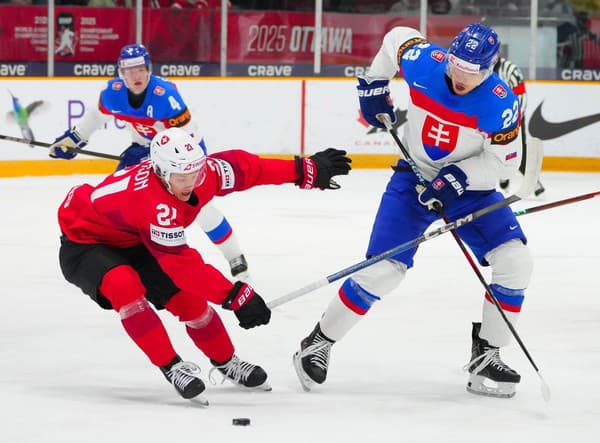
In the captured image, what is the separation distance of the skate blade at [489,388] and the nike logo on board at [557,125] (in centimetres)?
649

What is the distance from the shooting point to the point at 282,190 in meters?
9.02

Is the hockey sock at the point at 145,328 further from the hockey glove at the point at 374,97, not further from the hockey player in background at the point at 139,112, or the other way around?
the hockey player in background at the point at 139,112

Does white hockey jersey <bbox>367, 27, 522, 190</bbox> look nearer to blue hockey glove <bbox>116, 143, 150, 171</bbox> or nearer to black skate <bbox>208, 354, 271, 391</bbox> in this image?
black skate <bbox>208, 354, 271, 391</bbox>

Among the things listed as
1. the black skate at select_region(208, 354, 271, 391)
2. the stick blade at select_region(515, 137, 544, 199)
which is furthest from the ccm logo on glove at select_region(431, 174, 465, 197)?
the stick blade at select_region(515, 137, 544, 199)

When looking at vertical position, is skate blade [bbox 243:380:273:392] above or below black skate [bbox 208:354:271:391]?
below

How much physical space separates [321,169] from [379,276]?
1.25 ft

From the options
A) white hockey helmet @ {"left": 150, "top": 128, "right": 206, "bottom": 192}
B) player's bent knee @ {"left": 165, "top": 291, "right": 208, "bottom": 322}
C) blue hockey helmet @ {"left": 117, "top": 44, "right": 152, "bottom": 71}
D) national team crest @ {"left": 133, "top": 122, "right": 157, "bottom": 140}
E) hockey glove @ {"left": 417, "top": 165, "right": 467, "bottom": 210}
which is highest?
blue hockey helmet @ {"left": 117, "top": 44, "right": 152, "bottom": 71}

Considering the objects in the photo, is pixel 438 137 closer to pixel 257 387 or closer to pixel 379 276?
pixel 379 276

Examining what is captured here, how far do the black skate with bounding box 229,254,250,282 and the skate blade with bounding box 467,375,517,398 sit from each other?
77.0 inches

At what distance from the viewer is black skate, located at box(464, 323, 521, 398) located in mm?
3941

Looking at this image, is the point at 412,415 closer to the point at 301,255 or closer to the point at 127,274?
the point at 127,274

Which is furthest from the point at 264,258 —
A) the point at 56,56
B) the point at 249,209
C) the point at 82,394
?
the point at 56,56

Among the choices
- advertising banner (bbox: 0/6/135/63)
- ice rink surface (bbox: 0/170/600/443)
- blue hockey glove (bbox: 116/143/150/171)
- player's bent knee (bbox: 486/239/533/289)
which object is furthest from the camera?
advertising banner (bbox: 0/6/135/63)

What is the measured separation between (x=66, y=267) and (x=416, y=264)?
2.80 metres
